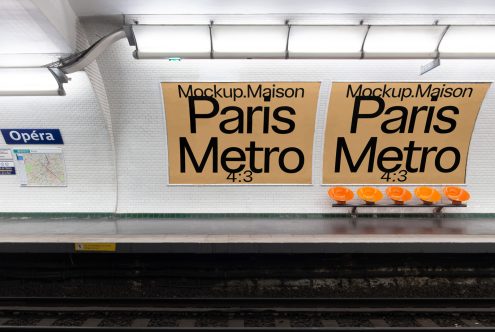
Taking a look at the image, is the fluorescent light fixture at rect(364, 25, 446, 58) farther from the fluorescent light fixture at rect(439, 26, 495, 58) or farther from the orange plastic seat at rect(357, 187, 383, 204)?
the orange plastic seat at rect(357, 187, 383, 204)

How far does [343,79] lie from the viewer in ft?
15.4

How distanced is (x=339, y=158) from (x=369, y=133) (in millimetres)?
597

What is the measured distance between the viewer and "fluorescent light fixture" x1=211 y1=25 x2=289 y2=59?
346 cm

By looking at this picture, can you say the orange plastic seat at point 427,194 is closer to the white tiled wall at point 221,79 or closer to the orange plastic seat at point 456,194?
the orange plastic seat at point 456,194

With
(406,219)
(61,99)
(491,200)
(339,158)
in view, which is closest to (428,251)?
(406,219)

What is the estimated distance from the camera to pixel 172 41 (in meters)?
3.57

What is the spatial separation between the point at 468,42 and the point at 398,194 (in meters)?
2.32

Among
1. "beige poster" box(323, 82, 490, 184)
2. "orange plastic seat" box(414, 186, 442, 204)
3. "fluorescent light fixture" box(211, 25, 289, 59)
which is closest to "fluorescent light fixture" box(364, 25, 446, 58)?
"beige poster" box(323, 82, 490, 184)

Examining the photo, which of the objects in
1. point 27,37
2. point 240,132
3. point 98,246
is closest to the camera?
point 27,37

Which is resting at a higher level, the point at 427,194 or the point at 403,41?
the point at 403,41

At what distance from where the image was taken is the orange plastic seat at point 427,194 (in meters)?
4.92

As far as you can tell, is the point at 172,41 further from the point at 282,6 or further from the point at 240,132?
the point at 240,132

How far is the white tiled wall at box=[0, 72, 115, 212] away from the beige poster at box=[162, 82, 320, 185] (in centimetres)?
108
